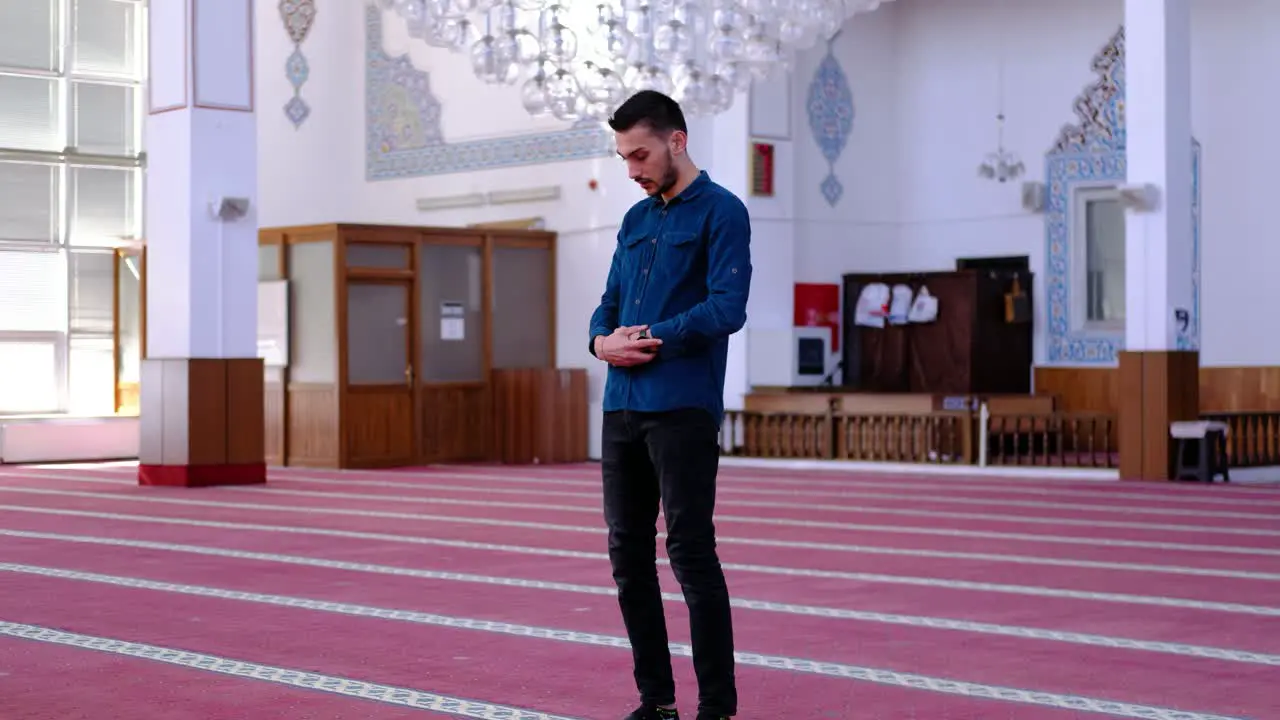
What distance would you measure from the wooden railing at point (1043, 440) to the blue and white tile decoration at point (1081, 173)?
675mm

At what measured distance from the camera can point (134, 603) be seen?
16.4 ft

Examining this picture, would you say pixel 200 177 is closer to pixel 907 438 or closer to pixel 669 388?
pixel 907 438

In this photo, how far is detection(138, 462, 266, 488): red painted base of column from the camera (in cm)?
1000

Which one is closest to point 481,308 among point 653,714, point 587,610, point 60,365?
point 60,365

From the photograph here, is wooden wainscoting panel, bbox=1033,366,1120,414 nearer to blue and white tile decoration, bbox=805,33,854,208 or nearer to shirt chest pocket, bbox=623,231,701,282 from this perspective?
blue and white tile decoration, bbox=805,33,854,208

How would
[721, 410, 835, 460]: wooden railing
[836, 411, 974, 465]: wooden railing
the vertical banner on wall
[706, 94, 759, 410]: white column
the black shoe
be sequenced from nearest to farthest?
the black shoe, [836, 411, 974, 465]: wooden railing, [721, 410, 835, 460]: wooden railing, [706, 94, 759, 410]: white column, the vertical banner on wall

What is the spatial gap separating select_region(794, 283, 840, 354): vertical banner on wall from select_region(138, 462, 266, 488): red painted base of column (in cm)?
445

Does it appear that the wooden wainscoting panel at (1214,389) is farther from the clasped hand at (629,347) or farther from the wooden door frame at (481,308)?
the clasped hand at (629,347)

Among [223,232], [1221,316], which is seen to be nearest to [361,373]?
[223,232]

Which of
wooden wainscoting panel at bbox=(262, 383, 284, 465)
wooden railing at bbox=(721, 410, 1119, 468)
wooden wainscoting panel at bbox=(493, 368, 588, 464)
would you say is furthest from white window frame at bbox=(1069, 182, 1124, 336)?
wooden wainscoting panel at bbox=(262, 383, 284, 465)

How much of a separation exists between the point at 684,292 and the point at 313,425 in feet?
30.4

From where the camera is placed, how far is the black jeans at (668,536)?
117 inches

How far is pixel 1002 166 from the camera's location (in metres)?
12.9

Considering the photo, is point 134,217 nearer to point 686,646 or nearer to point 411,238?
point 411,238
